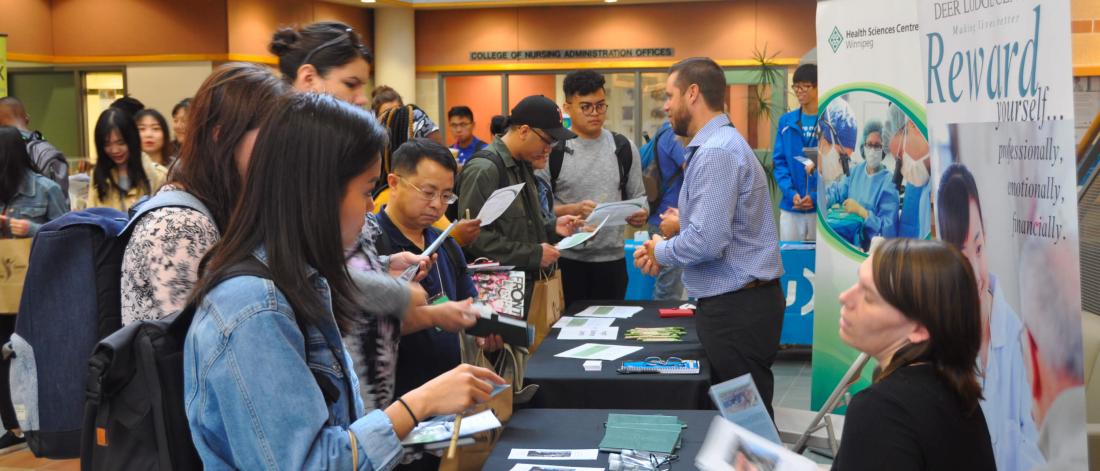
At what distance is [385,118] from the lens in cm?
457

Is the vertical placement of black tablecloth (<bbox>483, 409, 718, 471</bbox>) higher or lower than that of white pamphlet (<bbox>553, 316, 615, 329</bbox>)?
lower

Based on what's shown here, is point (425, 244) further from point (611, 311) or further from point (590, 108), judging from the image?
point (590, 108)

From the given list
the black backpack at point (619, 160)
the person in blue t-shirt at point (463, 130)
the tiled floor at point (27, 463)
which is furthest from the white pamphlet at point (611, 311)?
the person in blue t-shirt at point (463, 130)

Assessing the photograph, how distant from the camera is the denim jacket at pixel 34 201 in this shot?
496 centimetres

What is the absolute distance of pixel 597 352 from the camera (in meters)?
3.62

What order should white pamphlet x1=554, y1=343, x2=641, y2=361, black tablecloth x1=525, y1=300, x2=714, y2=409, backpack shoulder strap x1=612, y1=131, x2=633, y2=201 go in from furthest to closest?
backpack shoulder strap x1=612, y1=131, x2=633, y2=201 → white pamphlet x1=554, y1=343, x2=641, y2=361 → black tablecloth x1=525, y1=300, x2=714, y2=409

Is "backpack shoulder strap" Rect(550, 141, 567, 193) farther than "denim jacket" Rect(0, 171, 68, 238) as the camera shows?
Yes

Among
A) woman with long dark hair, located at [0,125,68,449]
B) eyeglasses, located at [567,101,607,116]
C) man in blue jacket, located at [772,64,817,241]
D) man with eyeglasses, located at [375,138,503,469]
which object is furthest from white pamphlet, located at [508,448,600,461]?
man in blue jacket, located at [772,64,817,241]

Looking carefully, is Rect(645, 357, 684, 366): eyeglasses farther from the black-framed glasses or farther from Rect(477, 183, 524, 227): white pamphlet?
the black-framed glasses

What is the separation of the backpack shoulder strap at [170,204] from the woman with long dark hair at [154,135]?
4.10 metres

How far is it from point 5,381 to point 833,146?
4.13m

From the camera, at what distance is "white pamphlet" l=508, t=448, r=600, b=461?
2.50 m

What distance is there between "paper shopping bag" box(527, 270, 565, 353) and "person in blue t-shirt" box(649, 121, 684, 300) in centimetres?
181

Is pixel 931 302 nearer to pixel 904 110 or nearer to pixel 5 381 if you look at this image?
pixel 904 110
